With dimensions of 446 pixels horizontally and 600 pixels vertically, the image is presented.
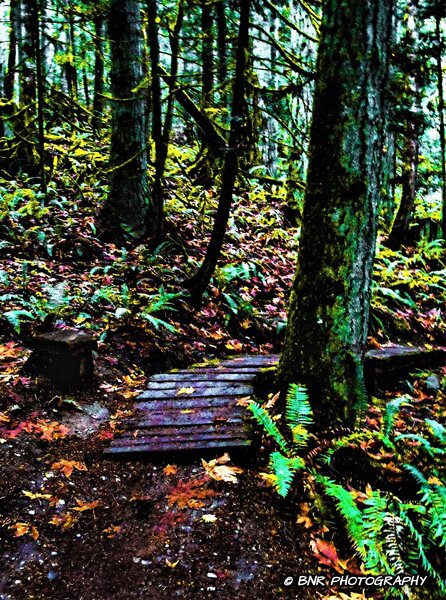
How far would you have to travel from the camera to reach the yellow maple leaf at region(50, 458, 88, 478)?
351 cm

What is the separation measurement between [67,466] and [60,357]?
3.90 ft

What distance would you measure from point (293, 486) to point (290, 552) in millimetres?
559

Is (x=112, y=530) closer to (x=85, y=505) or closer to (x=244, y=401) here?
(x=85, y=505)

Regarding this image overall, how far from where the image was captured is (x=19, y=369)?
4.54m

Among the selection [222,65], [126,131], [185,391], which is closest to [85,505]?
[185,391]

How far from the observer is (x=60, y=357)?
4.40m

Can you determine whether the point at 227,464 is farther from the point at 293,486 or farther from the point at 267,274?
the point at 267,274

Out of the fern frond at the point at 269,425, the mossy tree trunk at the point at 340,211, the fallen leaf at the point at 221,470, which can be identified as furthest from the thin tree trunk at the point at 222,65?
the fallen leaf at the point at 221,470

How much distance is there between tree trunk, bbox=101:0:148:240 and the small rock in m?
5.32

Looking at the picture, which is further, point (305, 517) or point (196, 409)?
point (196, 409)

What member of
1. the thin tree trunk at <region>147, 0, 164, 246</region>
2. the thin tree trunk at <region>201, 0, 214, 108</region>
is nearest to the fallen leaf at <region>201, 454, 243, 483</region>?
the thin tree trunk at <region>201, 0, 214, 108</region>

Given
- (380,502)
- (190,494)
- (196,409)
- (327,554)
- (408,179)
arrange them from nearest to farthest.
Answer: (327,554), (380,502), (190,494), (196,409), (408,179)

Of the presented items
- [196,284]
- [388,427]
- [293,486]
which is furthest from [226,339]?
[293,486]

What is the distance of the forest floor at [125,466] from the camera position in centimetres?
Result: 268
